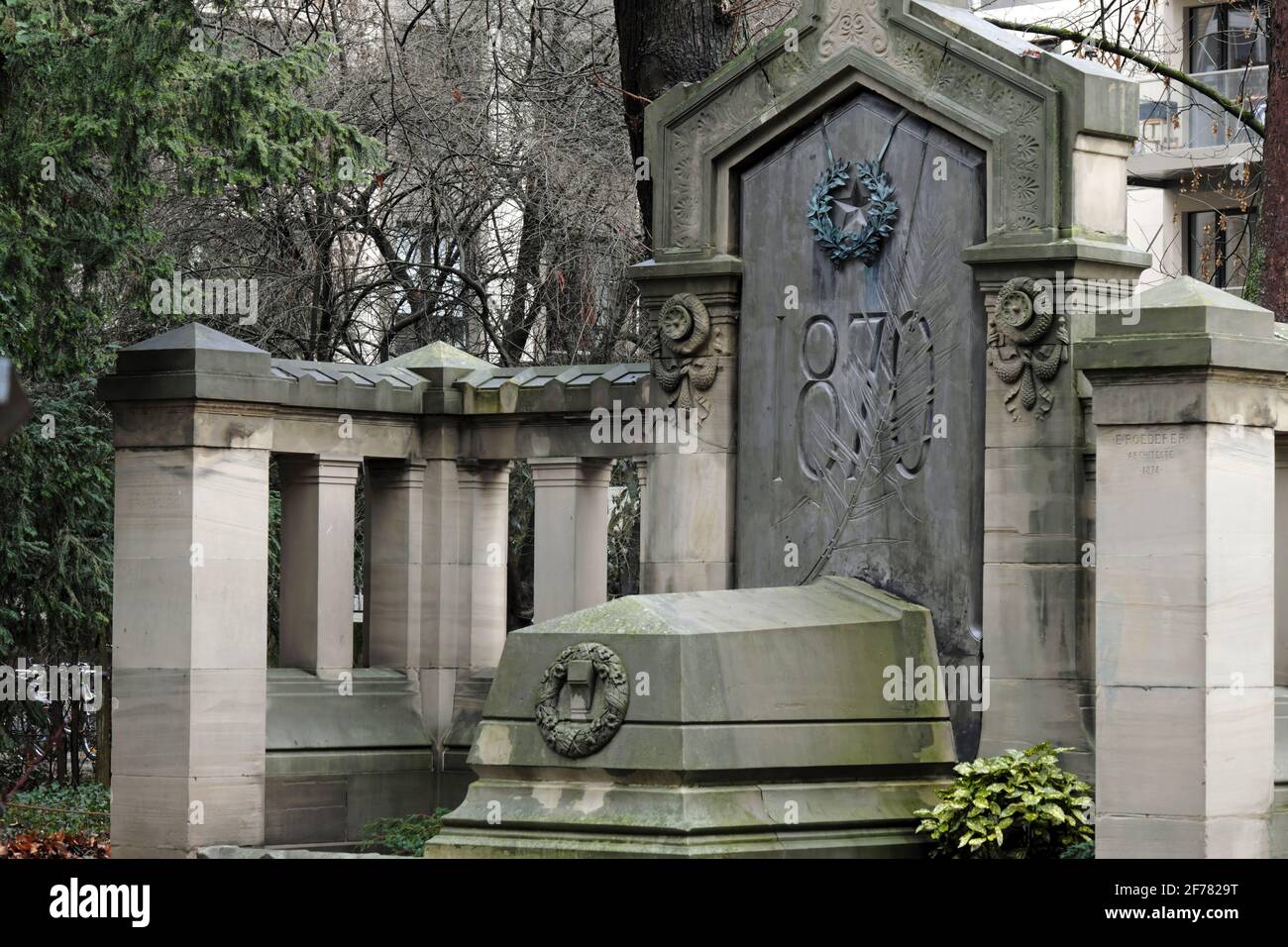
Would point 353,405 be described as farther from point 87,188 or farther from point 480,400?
point 87,188

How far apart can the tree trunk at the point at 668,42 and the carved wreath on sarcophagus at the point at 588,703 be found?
22.1 feet

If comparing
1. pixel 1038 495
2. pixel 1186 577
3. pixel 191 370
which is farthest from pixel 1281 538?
pixel 191 370

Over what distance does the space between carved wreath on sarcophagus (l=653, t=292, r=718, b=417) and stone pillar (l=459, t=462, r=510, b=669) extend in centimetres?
143

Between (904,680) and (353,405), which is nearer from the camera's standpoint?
(904,680)

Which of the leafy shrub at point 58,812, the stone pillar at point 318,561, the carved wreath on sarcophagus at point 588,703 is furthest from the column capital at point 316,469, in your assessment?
the leafy shrub at point 58,812

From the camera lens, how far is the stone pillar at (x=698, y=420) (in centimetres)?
1275

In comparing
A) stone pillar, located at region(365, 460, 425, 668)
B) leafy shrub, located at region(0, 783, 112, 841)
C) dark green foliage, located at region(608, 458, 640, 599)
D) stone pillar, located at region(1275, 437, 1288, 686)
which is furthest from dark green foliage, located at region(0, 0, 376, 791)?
stone pillar, located at region(1275, 437, 1288, 686)

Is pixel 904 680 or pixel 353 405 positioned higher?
pixel 353 405

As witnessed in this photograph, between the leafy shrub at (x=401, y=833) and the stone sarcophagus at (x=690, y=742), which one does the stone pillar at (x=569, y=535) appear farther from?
the stone sarcophagus at (x=690, y=742)

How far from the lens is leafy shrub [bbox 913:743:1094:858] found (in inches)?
413

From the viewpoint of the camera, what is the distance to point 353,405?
1328 cm

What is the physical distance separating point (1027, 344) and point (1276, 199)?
5.11m
